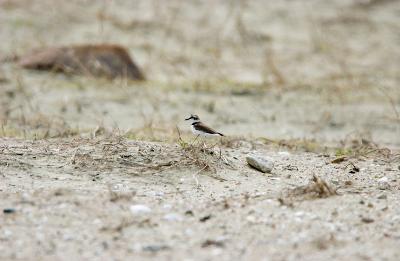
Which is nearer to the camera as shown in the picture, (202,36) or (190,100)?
(190,100)

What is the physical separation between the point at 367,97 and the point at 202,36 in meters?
3.27

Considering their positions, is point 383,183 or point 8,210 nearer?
point 8,210

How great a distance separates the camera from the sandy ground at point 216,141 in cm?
434

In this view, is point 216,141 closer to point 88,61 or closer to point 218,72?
point 88,61

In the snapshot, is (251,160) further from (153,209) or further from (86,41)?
(86,41)

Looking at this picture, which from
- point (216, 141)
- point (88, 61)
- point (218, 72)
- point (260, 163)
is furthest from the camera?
point (218, 72)

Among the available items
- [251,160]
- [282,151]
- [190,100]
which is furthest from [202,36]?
[251,160]

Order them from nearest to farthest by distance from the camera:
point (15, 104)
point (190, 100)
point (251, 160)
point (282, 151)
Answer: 1. point (251, 160)
2. point (282, 151)
3. point (15, 104)
4. point (190, 100)

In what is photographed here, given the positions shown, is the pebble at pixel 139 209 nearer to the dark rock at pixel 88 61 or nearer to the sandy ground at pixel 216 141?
the sandy ground at pixel 216 141

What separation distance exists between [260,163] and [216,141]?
0.85 metres

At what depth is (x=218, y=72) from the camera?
432 inches

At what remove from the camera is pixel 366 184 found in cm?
545

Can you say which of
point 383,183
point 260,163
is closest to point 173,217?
point 260,163

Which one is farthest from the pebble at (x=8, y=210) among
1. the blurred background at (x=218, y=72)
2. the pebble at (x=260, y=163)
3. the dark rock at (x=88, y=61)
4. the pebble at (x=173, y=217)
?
the dark rock at (x=88, y=61)
